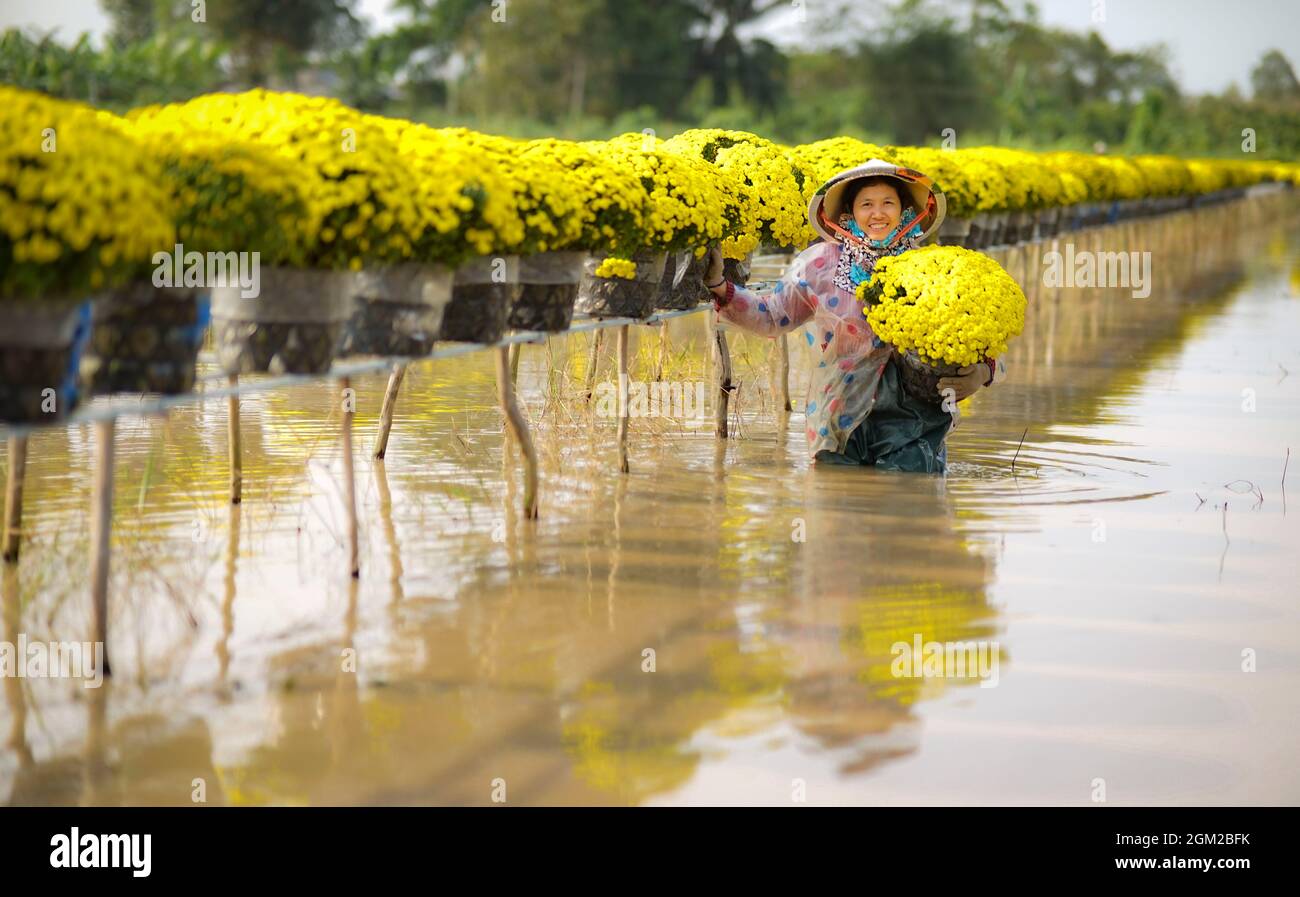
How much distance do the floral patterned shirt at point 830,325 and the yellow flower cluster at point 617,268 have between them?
0.84 metres

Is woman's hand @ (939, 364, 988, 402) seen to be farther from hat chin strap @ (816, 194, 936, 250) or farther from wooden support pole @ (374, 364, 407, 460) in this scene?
wooden support pole @ (374, 364, 407, 460)

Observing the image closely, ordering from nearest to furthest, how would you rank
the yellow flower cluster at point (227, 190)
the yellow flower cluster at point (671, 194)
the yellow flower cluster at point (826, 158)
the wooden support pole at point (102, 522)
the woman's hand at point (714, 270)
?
the wooden support pole at point (102, 522) < the yellow flower cluster at point (227, 190) < the yellow flower cluster at point (671, 194) < the woman's hand at point (714, 270) < the yellow flower cluster at point (826, 158)

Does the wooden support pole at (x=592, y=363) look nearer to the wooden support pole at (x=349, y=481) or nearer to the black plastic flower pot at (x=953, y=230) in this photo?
the wooden support pole at (x=349, y=481)

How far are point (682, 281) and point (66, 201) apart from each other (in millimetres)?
3852

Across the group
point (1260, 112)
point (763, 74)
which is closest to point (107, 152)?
point (763, 74)

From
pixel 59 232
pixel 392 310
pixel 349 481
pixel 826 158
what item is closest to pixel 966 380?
pixel 826 158

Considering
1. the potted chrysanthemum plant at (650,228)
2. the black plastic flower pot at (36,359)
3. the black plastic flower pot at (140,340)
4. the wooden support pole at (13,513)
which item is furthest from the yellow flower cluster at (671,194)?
the black plastic flower pot at (36,359)

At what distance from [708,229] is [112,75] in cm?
2489

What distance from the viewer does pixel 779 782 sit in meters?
3.39

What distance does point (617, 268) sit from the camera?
6.14 meters

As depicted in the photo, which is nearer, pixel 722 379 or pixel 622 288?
pixel 622 288

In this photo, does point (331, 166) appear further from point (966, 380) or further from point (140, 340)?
point (966, 380)

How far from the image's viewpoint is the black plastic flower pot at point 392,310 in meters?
4.81
